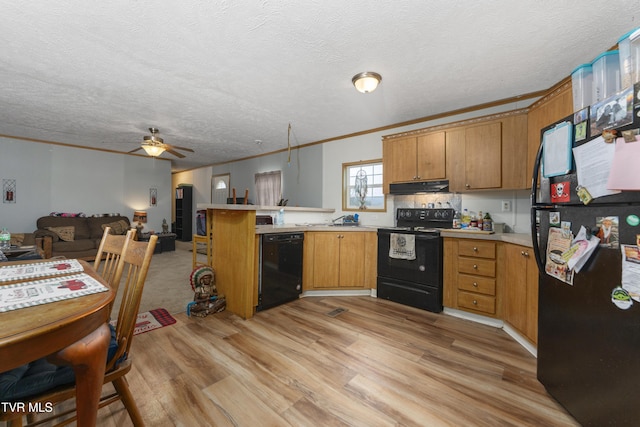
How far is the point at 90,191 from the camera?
5.95 metres

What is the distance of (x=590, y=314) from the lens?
50.9 inches

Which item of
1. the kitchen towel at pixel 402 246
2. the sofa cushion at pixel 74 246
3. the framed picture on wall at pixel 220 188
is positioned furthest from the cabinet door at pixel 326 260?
the sofa cushion at pixel 74 246

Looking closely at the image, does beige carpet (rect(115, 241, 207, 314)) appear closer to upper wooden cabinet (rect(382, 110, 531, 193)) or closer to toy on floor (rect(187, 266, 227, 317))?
Result: toy on floor (rect(187, 266, 227, 317))

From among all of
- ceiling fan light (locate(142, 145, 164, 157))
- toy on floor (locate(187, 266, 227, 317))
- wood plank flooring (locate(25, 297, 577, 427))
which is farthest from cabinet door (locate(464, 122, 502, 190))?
ceiling fan light (locate(142, 145, 164, 157))

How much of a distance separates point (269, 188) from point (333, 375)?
4758 mm

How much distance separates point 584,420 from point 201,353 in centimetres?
241

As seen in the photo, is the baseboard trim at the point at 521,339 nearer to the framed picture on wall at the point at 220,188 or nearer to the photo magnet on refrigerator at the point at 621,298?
the photo magnet on refrigerator at the point at 621,298

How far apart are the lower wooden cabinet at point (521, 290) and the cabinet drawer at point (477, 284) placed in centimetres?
14

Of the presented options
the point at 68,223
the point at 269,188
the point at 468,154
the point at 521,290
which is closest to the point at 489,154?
the point at 468,154

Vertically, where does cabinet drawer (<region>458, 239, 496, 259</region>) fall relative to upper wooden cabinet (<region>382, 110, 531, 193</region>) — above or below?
below

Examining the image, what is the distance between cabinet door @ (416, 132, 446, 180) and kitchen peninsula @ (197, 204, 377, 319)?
1002mm

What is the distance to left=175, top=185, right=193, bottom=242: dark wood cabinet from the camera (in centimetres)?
816

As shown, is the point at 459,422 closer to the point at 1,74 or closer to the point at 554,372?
the point at 554,372

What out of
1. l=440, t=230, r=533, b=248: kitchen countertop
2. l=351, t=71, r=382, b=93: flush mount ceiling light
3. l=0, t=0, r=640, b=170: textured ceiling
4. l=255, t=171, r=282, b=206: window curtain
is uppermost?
l=0, t=0, r=640, b=170: textured ceiling
